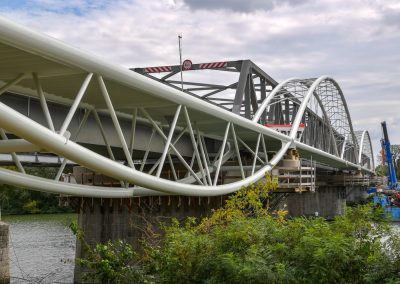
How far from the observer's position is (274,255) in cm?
1209

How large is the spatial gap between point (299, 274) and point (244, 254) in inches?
65.7

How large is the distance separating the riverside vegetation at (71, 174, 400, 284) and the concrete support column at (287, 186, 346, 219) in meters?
62.6

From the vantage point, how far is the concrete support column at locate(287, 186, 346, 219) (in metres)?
76.7

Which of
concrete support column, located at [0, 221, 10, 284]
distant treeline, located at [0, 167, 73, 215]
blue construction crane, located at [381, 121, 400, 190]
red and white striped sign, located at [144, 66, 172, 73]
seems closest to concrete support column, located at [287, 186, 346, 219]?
blue construction crane, located at [381, 121, 400, 190]

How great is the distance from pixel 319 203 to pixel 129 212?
53.6 m

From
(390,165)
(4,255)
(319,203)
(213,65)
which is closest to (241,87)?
→ (213,65)

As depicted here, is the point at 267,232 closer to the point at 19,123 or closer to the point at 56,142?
the point at 56,142

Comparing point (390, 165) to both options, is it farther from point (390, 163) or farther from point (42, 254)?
point (42, 254)

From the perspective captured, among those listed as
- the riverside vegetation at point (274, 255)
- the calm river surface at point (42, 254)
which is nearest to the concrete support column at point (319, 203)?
the calm river surface at point (42, 254)

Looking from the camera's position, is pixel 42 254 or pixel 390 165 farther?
pixel 390 165

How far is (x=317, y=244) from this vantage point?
11227 mm

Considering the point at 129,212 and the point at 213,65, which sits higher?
the point at 213,65

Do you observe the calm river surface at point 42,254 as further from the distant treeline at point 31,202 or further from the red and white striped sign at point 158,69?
the distant treeline at point 31,202

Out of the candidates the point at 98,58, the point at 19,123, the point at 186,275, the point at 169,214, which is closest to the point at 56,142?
the point at 19,123
